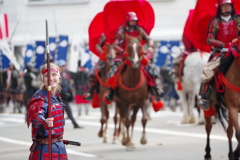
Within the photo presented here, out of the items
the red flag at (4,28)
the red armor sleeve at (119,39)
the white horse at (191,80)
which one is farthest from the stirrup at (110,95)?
the red flag at (4,28)

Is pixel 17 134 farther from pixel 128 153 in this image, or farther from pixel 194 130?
pixel 128 153

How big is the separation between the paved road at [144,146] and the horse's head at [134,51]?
5.83 feet

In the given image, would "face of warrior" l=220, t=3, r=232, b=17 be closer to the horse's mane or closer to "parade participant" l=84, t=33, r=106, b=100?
the horse's mane

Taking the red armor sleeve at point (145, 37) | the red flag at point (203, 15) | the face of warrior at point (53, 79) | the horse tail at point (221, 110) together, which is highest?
the red flag at point (203, 15)

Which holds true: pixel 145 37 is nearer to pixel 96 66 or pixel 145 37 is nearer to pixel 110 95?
pixel 110 95

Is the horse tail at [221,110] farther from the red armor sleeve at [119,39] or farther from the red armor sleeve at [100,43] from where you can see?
the red armor sleeve at [100,43]

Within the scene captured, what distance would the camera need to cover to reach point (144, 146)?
46.4 ft

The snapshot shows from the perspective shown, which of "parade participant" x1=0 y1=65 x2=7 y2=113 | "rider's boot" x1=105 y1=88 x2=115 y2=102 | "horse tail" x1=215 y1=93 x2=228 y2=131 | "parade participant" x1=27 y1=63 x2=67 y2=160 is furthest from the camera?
"parade participant" x1=0 y1=65 x2=7 y2=113

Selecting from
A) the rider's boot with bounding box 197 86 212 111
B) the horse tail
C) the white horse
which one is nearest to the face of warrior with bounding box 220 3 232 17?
the rider's boot with bounding box 197 86 212 111

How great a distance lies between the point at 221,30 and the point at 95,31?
21.3 ft

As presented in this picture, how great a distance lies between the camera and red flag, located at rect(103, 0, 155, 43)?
50.9ft

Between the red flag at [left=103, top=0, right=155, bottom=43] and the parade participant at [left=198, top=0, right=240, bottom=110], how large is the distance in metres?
4.09

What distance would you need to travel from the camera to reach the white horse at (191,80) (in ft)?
62.7

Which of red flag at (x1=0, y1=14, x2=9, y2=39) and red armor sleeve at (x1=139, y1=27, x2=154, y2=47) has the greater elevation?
red flag at (x1=0, y1=14, x2=9, y2=39)
